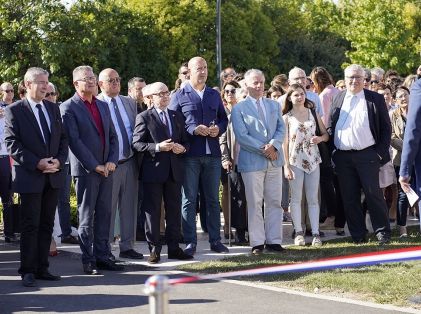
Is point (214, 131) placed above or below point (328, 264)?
above

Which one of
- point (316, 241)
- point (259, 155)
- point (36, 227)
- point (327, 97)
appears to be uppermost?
point (327, 97)

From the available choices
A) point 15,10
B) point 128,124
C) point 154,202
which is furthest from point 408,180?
point 15,10

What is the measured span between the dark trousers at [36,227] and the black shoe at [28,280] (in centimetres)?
6

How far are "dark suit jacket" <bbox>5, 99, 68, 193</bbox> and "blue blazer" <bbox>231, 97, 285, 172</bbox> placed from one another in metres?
2.55

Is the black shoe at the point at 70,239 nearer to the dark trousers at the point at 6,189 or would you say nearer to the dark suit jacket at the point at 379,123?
the dark trousers at the point at 6,189

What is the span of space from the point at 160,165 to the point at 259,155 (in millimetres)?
1252

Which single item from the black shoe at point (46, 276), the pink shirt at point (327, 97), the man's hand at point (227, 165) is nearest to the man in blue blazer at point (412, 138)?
the black shoe at point (46, 276)

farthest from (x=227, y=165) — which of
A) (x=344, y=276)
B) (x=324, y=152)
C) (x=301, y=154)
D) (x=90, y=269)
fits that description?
(x=344, y=276)

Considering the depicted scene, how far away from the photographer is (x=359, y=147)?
11.7 meters

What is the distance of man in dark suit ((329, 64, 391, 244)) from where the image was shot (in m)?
11.7

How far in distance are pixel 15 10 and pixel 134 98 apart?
34.1 meters

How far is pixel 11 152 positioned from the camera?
9.54 meters

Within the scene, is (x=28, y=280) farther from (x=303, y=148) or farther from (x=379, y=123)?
(x=379, y=123)

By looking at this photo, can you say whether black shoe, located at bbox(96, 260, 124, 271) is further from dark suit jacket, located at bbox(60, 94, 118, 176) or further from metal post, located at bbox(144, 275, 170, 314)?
metal post, located at bbox(144, 275, 170, 314)
